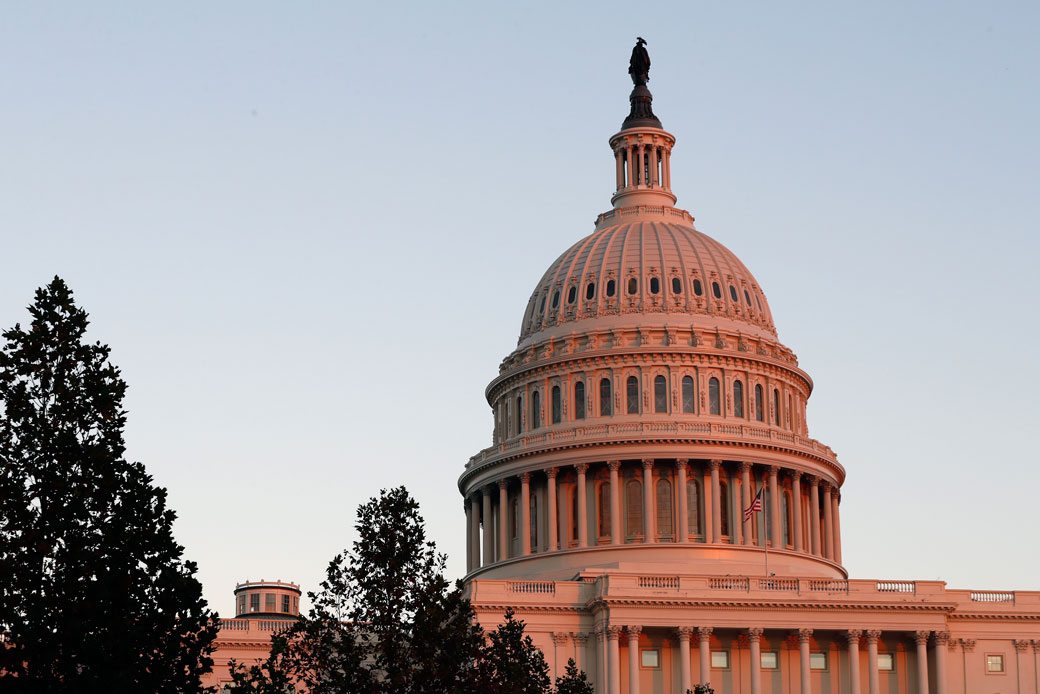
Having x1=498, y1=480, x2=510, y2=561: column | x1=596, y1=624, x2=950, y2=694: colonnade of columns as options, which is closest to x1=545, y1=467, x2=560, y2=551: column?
x1=498, y1=480, x2=510, y2=561: column

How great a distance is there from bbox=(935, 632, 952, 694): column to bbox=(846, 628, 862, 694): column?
14.1 feet

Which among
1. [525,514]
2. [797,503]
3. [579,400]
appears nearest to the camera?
[797,503]

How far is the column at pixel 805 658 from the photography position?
108m

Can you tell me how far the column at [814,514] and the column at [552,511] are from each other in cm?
1591

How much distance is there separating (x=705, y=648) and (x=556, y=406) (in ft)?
88.4

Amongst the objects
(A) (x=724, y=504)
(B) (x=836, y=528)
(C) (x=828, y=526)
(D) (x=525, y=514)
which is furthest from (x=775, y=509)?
(D) (x=525, y=514)

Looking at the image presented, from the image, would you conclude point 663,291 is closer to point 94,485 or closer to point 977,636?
point 977,636

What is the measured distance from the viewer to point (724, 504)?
12544 cm

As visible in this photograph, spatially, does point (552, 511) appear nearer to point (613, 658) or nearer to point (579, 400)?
point (579, 400)

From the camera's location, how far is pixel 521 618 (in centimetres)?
10806

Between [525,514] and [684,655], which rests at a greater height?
[525,514]

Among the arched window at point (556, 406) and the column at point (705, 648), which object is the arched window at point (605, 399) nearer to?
the arched window at point (556, 406)

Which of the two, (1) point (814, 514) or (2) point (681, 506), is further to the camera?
(1) point (814, 514)

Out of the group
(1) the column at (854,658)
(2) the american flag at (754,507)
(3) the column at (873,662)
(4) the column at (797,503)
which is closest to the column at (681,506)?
(2) the american flag at (754,507)
